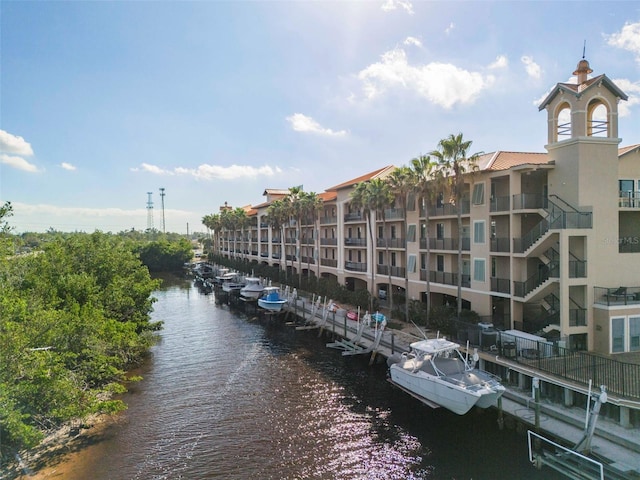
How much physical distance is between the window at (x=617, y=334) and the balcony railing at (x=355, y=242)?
24.8 m

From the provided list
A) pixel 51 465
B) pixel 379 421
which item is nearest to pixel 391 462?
pixel 379 421

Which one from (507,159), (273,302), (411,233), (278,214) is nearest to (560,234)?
(507,159)

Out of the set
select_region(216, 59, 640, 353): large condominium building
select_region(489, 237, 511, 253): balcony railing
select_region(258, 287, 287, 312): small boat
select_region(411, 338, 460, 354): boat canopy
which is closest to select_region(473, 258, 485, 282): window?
select_region(216, 59, 640, 353): large condominium building

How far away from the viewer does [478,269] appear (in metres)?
30.0

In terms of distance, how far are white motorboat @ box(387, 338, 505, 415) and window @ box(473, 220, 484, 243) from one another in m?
9.92

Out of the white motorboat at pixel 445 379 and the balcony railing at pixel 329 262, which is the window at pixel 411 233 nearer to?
the white motorboat at pixel 445 379

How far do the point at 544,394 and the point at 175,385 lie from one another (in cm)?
2151

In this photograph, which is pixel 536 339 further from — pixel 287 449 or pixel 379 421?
pixel 287 449

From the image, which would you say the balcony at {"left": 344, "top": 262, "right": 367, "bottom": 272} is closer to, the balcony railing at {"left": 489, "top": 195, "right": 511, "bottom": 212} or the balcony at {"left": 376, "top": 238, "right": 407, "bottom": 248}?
the balcony at {"left": 376, "top": 238, "right": 407, "bottom": 248}

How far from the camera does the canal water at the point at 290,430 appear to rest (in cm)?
1691

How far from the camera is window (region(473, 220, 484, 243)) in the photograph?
29781 mm

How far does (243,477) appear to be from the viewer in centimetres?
1666

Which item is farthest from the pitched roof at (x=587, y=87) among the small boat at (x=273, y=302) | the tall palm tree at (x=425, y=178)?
the small boat at (x=273, y=302)

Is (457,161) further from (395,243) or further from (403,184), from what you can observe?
(395,243)
